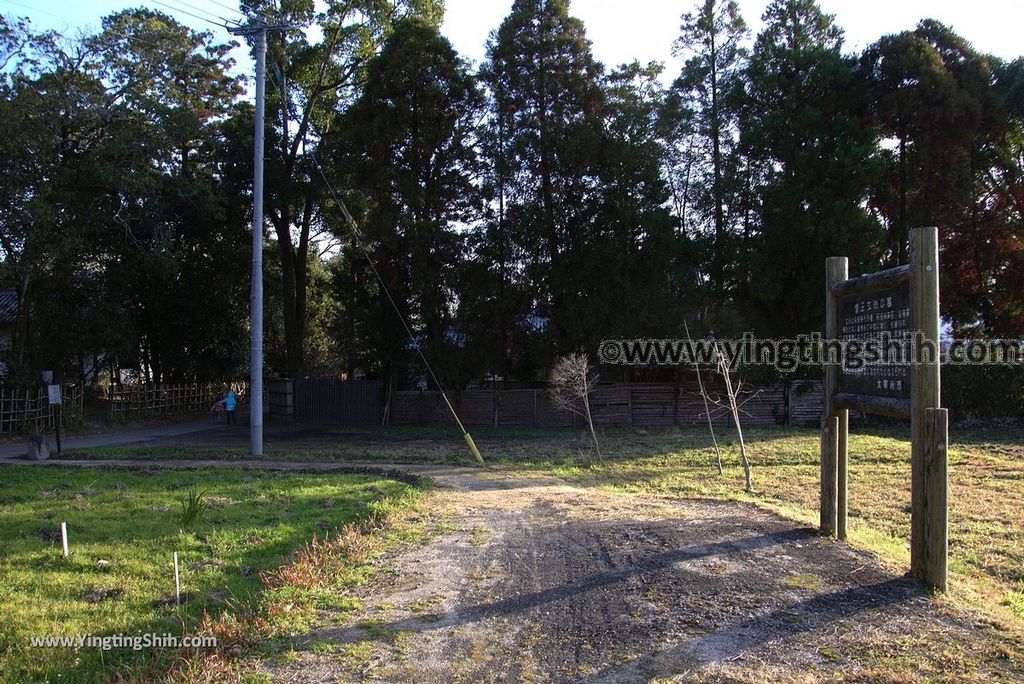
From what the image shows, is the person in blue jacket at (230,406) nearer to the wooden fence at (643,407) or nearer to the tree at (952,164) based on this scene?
the wooden fence at (643,407)

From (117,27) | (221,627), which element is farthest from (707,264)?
(221,627)

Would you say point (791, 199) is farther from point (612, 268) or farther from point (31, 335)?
point (31, 335)

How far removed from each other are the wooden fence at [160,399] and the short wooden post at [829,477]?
24.6 m

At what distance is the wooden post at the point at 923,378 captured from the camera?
17.5ft

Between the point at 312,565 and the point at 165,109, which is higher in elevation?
the point at 165,109

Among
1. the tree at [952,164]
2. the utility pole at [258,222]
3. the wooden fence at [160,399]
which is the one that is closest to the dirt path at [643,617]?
the utility pole at [258,222]

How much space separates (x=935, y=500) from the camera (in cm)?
528

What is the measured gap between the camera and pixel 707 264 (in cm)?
2456

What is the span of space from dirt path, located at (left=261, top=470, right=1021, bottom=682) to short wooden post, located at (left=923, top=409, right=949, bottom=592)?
26 cm

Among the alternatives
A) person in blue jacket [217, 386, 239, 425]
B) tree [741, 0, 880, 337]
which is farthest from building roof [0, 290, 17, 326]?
tree [741, 0, 880, 337]

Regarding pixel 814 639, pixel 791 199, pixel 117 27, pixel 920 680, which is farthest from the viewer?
pixel 791 199

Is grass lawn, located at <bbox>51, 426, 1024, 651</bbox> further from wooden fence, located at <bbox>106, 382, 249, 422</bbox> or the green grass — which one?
wooden fence, located at <bbox>106, 382, 249, 422</bbox>

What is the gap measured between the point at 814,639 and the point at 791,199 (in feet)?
69.5

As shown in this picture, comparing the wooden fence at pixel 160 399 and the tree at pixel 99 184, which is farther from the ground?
the tree at pixel 99 184
